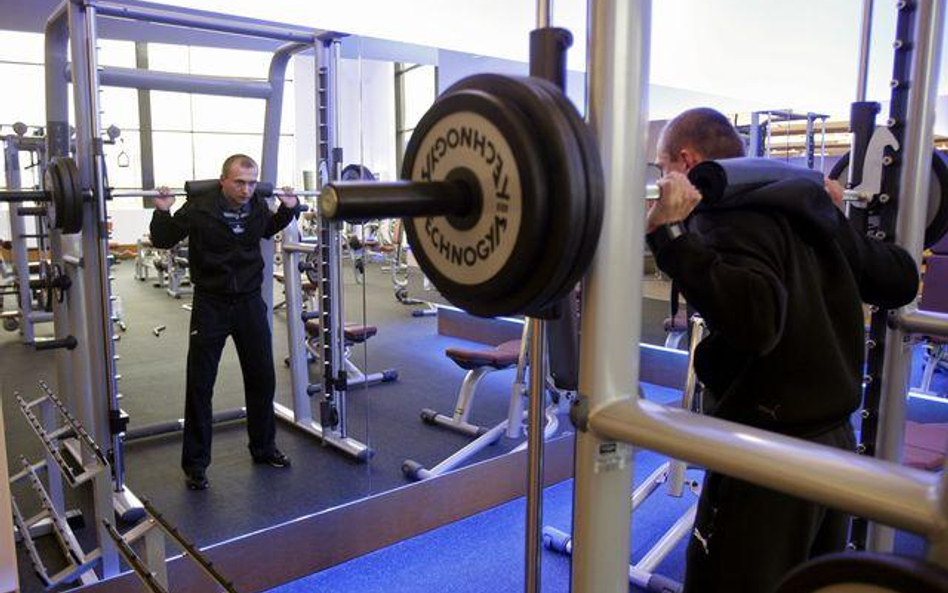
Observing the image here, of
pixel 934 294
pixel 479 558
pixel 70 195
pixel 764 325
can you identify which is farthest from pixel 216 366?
pixel 934 294

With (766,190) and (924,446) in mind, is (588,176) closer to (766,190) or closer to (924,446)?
(766,190)

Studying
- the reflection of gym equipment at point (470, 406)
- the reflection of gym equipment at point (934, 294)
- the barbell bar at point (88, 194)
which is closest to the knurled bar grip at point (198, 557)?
the barbell bar at point (88, 194)

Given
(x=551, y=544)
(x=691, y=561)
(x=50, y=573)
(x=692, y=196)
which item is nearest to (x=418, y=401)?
(x=551, y=544)

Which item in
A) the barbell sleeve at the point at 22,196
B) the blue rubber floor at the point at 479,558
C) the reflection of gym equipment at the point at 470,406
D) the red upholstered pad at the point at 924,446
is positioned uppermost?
the barbell sleeve at the point at 22,196

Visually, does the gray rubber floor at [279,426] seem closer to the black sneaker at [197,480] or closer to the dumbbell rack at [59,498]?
the black sneaker at [197,480]

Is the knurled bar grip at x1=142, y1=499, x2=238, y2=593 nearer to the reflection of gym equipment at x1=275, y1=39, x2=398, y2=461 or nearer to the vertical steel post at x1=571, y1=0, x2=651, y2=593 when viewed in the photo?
the vertical steel post at x1=571, y1=0, x2=651, y2=593

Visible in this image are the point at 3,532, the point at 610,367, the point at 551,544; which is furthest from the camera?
the point at 551,544

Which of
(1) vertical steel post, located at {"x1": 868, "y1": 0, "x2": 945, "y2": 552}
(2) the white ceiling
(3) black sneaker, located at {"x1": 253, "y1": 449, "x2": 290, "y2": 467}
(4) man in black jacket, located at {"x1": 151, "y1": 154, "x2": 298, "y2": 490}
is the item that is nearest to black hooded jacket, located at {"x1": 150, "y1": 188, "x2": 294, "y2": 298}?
(4) man in black jacket, located at {"x1": 151, "y1": 154, "x2": 298, "y2": 490}

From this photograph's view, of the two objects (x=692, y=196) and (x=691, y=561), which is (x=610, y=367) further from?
(x=691, y=561)

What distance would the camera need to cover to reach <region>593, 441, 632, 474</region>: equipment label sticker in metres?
0.74

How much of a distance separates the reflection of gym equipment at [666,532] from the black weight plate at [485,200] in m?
1.83

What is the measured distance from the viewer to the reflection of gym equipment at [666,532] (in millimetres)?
2469

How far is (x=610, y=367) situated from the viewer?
733 millimetres

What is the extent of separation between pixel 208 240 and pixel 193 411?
79cm
